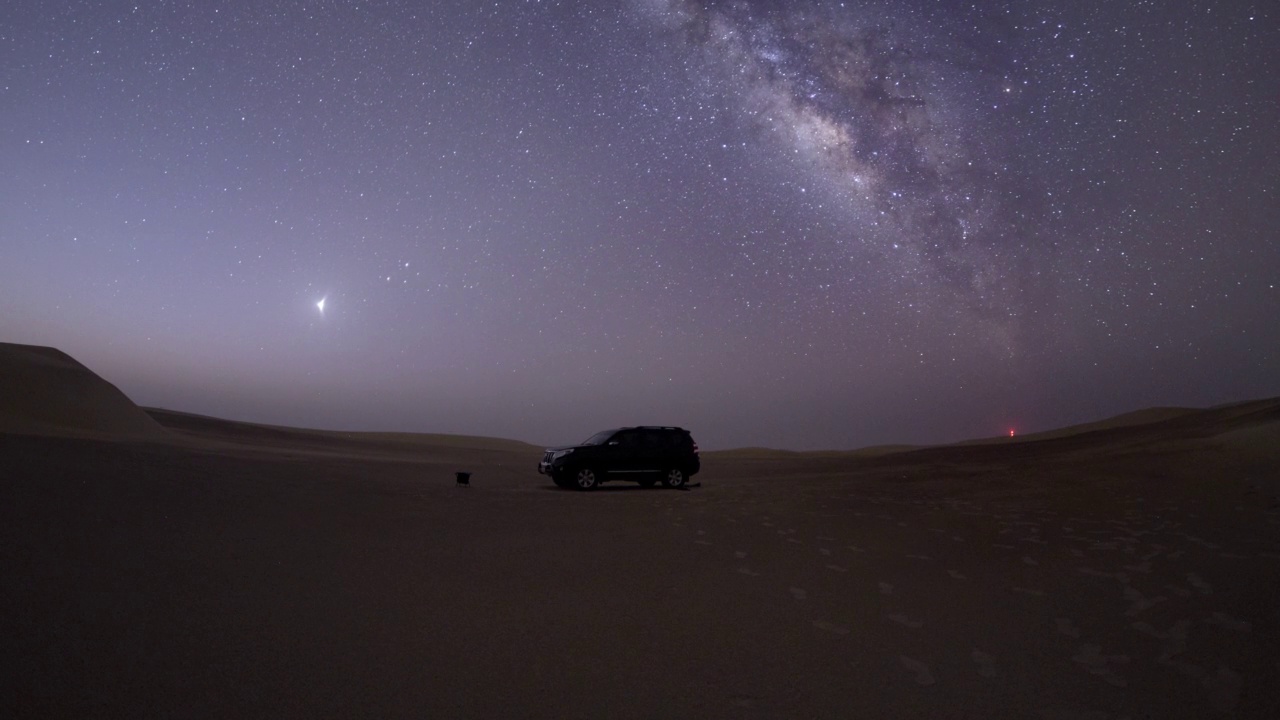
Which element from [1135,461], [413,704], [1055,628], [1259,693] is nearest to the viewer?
Result: [413,704]

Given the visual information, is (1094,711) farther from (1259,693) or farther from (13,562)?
(13,562)

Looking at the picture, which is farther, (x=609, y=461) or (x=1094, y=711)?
(x=609, y=461)

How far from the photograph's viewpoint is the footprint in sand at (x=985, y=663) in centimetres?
554

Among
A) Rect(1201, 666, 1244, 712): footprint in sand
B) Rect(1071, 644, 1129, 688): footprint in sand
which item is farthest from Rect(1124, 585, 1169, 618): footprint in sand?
Rect(1201, 666, 1244, 712): footprint in sand

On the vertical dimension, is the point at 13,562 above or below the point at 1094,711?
above

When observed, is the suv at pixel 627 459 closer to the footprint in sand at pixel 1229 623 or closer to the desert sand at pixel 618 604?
the desert sand at pixel 618 604

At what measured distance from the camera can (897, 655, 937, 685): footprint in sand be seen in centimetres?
535

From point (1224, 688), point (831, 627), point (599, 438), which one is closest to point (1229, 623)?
point (1224, 688)

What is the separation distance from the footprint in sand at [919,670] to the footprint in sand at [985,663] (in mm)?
410

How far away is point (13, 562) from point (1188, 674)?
1049 centimetres

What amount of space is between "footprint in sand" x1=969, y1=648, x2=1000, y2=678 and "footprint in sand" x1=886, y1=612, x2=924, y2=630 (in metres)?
0.67

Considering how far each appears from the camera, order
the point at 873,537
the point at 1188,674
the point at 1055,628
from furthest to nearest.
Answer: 1. the point at 873,537
2. the point at 1055,628
3. the point at 1188,674

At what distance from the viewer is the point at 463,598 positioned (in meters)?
7.30

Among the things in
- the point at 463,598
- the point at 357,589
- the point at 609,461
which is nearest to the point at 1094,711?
the point at 463,598
